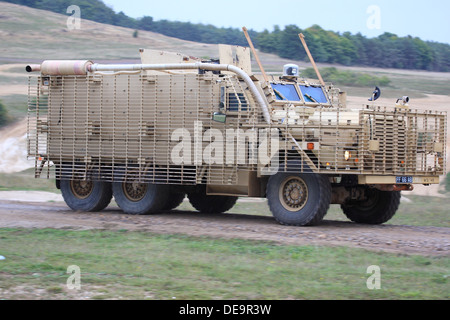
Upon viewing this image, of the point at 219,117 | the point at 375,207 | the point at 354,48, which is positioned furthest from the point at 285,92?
the point at 354,48

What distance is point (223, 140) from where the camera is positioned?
14492 millimetres

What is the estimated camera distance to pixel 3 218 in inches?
572

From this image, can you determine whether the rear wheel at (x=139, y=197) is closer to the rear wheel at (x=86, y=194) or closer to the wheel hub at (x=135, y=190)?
the wheel hub at (x=135, y=190)

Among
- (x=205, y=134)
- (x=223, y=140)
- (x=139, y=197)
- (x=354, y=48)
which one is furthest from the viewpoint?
(x=354, y=48)

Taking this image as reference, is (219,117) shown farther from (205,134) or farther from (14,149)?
(14,149)

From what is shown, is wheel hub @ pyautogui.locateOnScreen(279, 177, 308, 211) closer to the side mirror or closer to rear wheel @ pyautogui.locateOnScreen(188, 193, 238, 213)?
the side mirror

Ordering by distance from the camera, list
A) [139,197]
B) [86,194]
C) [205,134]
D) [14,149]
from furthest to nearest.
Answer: [14,149], [86,194], [139,197], [205,134]

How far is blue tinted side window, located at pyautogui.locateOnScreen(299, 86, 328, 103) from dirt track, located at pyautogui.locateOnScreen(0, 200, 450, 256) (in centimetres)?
272

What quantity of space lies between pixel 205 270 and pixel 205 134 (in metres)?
5.96

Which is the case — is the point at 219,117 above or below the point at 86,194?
above

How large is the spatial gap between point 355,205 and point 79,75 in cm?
688

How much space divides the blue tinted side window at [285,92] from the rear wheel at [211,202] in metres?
3.50
